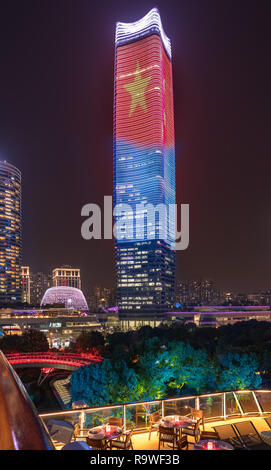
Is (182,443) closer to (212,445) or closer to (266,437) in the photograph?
(212,445)

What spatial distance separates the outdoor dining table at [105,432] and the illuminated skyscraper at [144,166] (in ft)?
381

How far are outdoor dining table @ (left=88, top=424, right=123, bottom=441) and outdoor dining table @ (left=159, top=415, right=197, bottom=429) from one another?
0.99 metres

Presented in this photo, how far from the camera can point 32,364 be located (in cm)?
3950

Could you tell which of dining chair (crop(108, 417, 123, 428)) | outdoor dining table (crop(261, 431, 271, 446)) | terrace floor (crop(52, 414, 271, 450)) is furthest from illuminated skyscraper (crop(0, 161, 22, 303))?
outdoor dining table (crop(261, 431, 271, 446))

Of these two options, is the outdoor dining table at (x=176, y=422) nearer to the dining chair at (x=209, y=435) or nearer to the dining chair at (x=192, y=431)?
the dining chair at (x=192, y=431)

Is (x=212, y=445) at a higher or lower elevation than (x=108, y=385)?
higher

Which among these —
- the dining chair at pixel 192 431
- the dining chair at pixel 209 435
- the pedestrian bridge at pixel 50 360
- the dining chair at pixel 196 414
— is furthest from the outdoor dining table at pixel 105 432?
the pedestrian bridge at pixel 50 360

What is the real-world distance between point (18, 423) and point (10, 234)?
14452cm

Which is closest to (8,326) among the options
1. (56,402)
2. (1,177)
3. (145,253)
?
(56,402)

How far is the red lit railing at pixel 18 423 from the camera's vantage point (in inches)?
74.1

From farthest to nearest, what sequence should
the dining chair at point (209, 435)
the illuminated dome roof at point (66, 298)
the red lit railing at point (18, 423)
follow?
the illuminated dome roof at point (66, 298), the dining chair at point (209, 435), the red lit railing at point (18, 423)

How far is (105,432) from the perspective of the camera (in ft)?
23.9

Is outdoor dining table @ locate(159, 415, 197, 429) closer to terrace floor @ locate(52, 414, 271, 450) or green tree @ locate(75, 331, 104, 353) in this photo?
terrace floor @ locate(52, 414, 271, 450)

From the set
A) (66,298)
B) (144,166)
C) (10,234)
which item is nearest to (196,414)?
(66,298)
